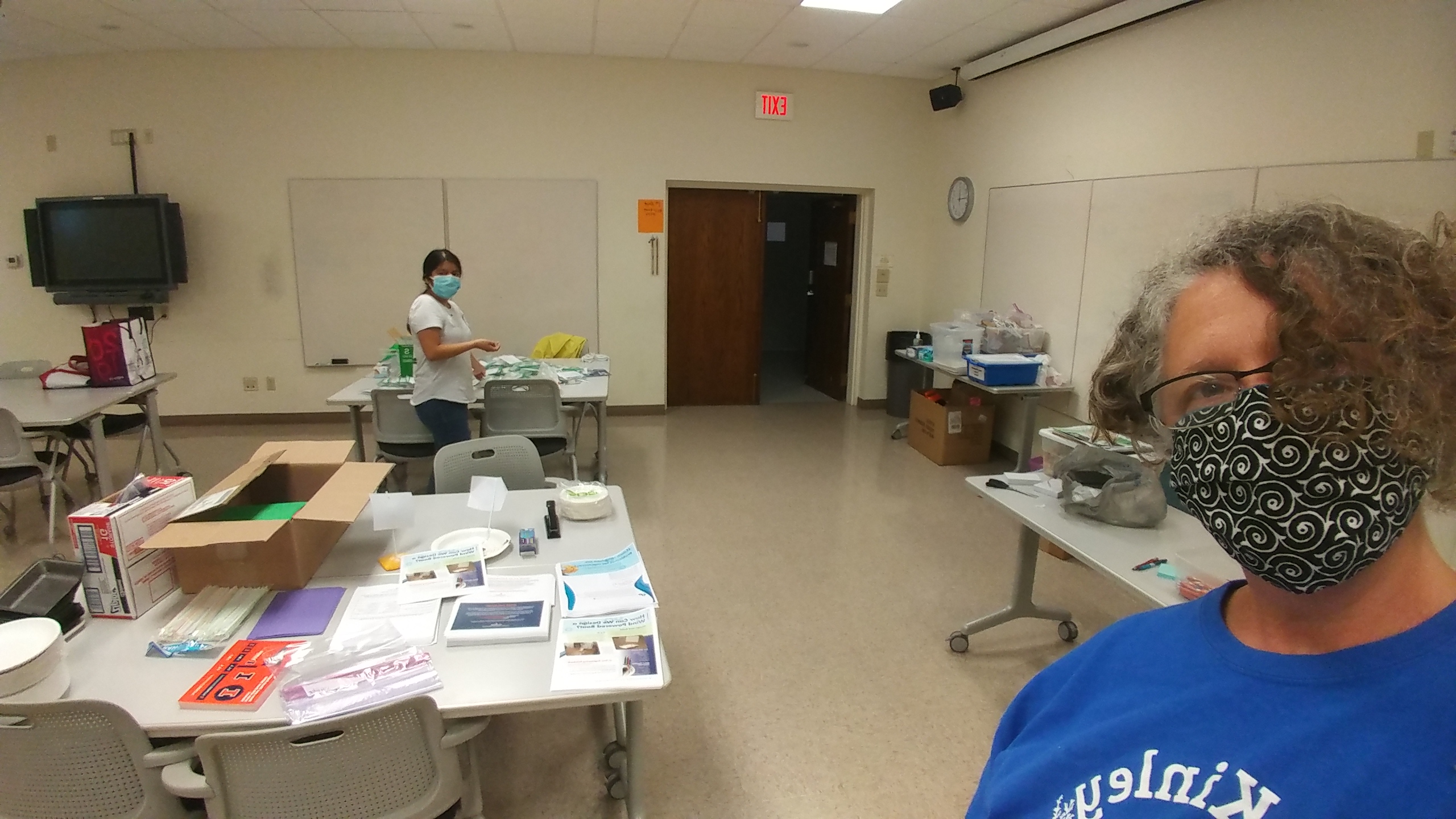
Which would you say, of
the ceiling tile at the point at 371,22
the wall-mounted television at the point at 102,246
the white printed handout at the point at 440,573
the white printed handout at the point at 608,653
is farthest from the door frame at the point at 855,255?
the white printed handout at the point at 608,653

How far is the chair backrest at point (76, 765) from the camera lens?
1.31m

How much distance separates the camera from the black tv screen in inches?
215

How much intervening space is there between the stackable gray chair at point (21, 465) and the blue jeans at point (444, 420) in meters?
1.85

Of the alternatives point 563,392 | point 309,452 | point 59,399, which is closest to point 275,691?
point 309,452

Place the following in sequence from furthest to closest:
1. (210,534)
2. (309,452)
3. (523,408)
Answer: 1. (523,408)
2. (309,452)
3. (210,534)

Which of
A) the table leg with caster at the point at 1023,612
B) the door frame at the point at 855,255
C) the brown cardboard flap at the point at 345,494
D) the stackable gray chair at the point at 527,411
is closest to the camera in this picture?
the brown cardboard flap at the point at 345,494

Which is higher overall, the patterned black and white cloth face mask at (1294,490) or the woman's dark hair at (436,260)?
the woman's dark hair at (436,260)

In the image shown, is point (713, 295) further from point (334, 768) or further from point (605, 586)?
point (334, 768)

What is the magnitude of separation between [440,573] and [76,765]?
2.50 ft

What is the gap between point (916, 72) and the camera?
6090 millimetres

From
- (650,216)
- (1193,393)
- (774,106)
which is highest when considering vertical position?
(774,106)

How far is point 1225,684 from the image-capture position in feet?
2.27

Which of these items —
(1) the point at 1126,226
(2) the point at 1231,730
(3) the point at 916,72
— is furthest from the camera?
(3) the point at 916,72

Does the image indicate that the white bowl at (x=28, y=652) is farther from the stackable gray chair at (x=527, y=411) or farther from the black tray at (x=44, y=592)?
the stackable gray chair at (x=527, y=411)
